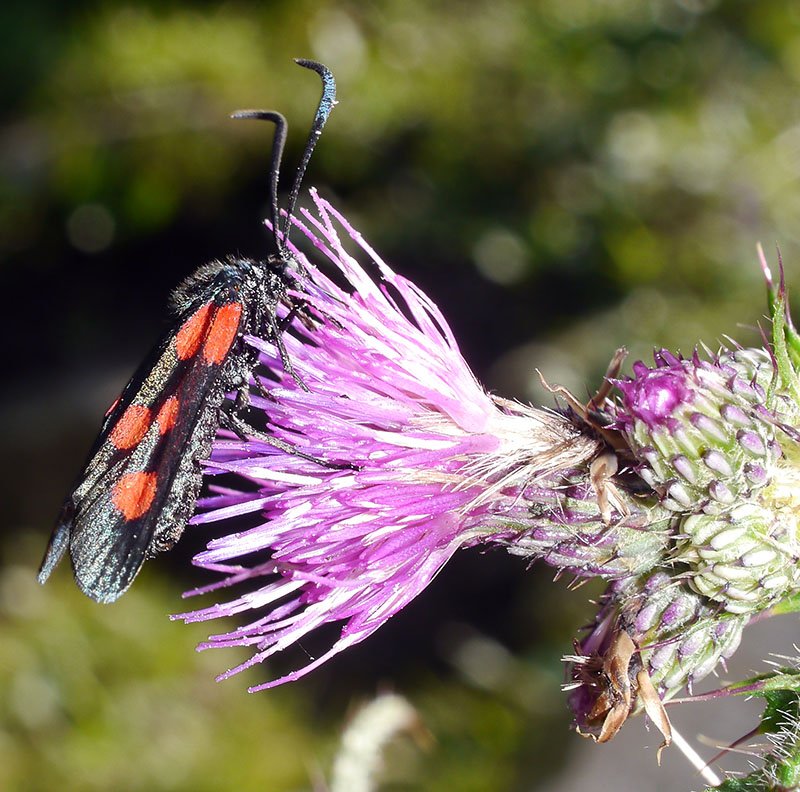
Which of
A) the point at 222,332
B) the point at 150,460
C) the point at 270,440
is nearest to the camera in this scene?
the point at 270,440

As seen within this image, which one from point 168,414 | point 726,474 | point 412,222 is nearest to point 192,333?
point 168,414

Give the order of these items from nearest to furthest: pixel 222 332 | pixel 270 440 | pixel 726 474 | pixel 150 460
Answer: pixel 726 474
pixel 270 440
pixel 150 460
pixel 222 332

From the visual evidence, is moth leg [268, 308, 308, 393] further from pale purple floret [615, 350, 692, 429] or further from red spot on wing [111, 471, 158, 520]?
pale purple floret [615, 350, 692, 429]

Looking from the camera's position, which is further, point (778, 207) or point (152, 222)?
point (152, 222)

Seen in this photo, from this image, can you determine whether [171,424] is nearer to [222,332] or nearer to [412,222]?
[222,332]

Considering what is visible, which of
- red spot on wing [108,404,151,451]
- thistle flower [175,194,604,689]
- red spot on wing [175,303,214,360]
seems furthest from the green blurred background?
red spot on wing [175,303,214,360]

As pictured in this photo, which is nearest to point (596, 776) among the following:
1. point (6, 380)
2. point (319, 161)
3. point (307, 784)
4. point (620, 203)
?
point (307, 784)

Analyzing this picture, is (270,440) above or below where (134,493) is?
above

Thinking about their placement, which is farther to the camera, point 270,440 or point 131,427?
point 131,427

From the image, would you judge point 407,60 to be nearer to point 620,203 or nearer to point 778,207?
point 620,203
